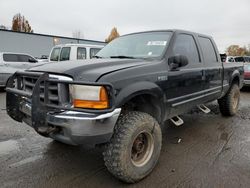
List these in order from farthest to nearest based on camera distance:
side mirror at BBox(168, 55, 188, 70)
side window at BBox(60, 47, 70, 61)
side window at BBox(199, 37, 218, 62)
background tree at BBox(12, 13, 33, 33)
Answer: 1. background tree at BBox(12, 13, 33, 33)
2. side window at BBox(60, 47, 70, 61)
3. side window at BBox(199, 37, 218, 62)
4. side mirror at BBox(168, 55, 188, 70)

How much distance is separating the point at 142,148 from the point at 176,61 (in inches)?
51.3

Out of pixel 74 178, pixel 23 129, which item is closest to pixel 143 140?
pixel 74 178

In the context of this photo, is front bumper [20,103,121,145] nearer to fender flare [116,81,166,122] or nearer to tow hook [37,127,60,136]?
tow hook [37,127,60,136]

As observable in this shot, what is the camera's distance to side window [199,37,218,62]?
15.4ft

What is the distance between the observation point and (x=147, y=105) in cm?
333

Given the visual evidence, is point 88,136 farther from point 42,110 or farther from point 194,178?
point 194,178

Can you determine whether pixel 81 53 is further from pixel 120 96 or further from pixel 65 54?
pixel 120 96

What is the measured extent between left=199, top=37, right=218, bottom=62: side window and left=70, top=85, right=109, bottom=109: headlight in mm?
2861

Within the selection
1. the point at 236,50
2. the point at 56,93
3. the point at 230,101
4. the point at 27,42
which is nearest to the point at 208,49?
the point at 230,101

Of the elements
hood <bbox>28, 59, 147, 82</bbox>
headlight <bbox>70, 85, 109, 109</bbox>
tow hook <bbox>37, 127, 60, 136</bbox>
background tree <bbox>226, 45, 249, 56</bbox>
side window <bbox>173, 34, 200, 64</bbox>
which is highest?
background tree <bbox>226, 45, 249, 56</bbox>

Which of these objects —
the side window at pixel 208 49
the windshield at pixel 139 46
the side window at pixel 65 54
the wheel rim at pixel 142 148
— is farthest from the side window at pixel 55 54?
the wheel rim at pixel 142 148

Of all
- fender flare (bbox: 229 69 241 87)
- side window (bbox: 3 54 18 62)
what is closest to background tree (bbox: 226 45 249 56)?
side window (bbox: 3 54 18 62)

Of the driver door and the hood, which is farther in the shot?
the driver door

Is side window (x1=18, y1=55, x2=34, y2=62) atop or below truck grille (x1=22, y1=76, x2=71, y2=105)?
atop
